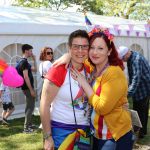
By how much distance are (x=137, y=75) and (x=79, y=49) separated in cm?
292

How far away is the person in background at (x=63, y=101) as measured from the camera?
279cm

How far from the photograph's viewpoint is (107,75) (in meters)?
2.78

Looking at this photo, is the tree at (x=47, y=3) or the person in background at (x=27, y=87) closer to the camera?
the person in background at (x=27, y=87)

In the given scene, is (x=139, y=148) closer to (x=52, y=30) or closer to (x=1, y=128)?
(x=1, y=128)

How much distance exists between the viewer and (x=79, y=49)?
2.82 meters

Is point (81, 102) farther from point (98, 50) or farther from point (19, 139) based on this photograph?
point (19, 139)

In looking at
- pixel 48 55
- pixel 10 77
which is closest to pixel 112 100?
pixel 10 77

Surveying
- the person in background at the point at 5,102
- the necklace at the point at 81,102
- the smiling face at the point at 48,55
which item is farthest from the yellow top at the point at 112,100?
the person in background at the point at 5,102

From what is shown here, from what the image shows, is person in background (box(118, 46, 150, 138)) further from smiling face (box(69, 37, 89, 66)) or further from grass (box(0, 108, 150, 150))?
smiling face (box(69, 37, 89, 66))

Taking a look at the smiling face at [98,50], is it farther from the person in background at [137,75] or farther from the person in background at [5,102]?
the person in background at [5,102]

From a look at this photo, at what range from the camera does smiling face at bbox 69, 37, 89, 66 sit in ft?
9.23

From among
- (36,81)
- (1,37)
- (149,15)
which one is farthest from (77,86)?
(149,15)

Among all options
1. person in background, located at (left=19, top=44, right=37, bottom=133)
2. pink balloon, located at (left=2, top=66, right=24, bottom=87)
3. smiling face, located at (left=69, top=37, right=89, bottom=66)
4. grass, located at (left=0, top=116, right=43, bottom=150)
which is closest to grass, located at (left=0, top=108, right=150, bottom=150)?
grass, located at (left=0, top=116, right=43, bottom=150)

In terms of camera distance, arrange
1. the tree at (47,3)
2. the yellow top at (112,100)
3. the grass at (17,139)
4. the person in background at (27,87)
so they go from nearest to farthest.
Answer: the yellow top at (112,100), the grass at (17,139), the person in background at (27,87), the tree at (47,3)
